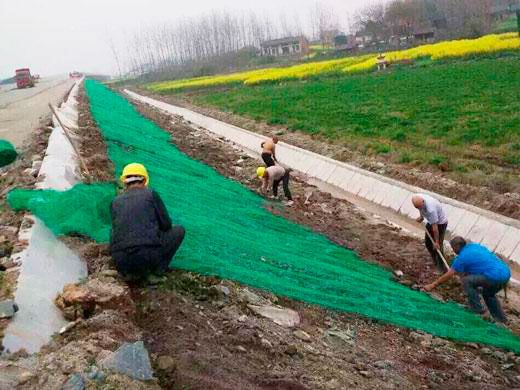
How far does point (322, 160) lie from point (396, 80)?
1637 cm

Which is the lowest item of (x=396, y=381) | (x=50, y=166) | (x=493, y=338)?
(x=493, y=338)

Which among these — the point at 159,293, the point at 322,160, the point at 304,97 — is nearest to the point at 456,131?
the point at 322,160

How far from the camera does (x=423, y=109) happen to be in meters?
18.7

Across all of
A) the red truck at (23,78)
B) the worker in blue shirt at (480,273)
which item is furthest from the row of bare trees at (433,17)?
the worker in blue shirt at (480,273)

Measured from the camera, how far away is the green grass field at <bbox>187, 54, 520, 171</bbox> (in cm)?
1313

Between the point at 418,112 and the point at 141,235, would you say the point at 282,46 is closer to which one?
the point at 418,112

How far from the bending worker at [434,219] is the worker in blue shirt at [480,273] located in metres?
1.24

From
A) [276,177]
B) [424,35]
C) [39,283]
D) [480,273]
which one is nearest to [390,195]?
[276,177]

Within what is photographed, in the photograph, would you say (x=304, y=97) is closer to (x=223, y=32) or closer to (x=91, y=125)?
(x=91, y=125)

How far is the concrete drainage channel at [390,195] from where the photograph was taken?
865 cm

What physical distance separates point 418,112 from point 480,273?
502 inches

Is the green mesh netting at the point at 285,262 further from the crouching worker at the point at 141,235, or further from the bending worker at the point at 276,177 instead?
the bending worker at the point at 276,177

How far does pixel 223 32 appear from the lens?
106 meters

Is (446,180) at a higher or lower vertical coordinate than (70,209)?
lower
